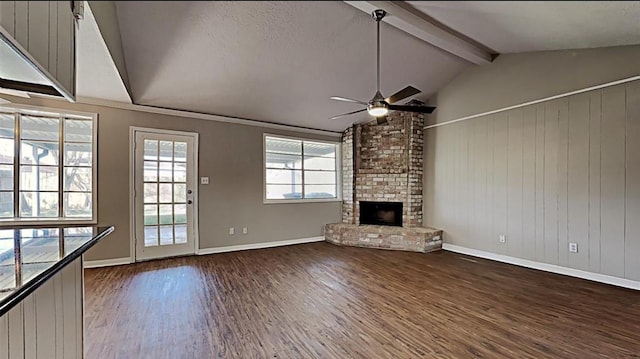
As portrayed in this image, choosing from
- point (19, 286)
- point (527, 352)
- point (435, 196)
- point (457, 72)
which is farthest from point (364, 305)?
point (435, 196)

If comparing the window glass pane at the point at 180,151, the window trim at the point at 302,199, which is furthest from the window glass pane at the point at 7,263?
the window trim at the point at 302,199

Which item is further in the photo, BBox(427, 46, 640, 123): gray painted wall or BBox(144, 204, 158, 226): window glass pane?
BBox(144, 204, 158, 226): window glass pane

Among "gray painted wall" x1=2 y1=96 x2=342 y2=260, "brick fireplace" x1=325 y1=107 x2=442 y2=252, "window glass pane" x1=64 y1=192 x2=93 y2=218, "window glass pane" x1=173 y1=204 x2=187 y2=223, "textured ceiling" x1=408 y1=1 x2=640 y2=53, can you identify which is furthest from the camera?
"brick fireplace" x1=325 y1=107 x2=442 y2=252

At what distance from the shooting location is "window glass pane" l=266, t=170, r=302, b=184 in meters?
6.01

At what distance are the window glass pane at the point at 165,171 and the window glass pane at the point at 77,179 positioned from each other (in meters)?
0.92

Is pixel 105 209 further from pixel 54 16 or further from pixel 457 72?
pixel 457 72

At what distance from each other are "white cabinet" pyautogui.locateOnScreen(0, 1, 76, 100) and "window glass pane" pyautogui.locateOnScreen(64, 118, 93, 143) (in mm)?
3524

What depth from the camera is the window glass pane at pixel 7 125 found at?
3.87m

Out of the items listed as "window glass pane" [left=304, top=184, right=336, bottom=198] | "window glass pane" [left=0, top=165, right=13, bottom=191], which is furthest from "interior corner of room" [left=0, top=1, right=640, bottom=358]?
"window glass pane" [left=304, top=184, right=336, bottom=198]

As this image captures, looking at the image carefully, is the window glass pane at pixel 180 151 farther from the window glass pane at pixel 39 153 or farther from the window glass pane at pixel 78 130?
the window glass pane at pixel 39 153

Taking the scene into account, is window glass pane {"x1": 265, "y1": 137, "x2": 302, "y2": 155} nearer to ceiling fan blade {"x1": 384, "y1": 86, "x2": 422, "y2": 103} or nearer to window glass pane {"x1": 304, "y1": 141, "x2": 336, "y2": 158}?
window glass pane {"x1": 304, "y1": 141, "x2": 336, "y2": 158}

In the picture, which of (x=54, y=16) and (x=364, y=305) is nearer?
(x=54, y=16)

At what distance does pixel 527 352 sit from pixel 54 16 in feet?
10.8

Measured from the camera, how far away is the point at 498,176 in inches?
183
